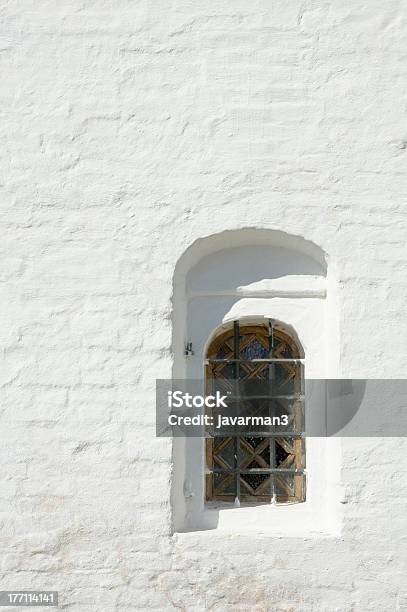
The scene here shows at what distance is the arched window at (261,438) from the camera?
14.0 feet

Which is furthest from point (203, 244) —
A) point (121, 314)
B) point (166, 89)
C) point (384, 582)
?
point (384, 582)

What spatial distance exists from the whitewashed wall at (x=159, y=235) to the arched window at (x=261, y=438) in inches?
13.4

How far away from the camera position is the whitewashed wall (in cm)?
397

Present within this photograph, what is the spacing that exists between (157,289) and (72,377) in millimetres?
579

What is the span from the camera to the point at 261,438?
14.1 ft

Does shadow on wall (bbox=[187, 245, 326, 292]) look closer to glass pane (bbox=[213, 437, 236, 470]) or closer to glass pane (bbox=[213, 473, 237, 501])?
glass pane (bbox=[213, 437, 236, 470])

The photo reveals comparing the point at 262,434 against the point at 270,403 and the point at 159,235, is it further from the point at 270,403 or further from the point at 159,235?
the point at 159,235

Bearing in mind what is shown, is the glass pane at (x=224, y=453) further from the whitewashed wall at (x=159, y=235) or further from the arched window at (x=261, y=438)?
the whitewashed wall at (x=159, y=235)

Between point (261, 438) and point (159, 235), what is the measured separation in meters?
1.13

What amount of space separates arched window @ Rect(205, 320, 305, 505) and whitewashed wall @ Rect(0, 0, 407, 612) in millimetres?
340

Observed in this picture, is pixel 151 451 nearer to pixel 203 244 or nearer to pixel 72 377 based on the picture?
pixel 72 377

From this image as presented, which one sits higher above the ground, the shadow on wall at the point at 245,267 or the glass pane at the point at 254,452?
the shadow on wall at the point at 245,267

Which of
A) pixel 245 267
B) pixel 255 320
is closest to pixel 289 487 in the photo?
pixel 255 320

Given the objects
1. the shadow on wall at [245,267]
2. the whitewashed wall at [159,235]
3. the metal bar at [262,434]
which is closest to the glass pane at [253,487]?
the metal bar at [262,434]
